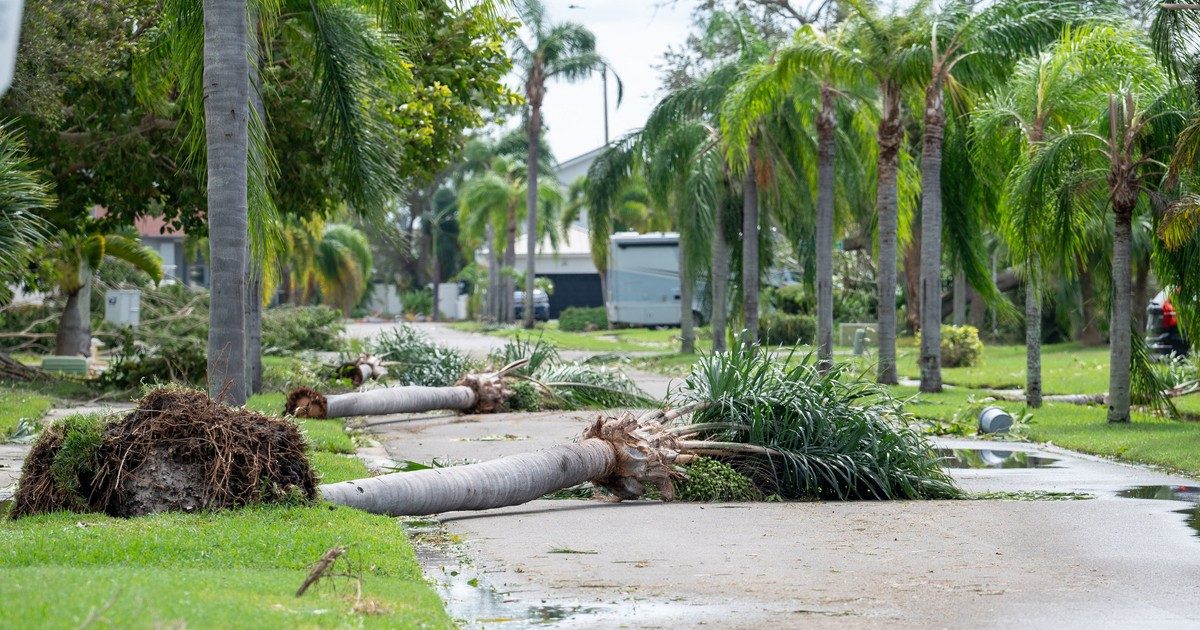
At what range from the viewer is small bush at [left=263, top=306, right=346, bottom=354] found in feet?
98.8

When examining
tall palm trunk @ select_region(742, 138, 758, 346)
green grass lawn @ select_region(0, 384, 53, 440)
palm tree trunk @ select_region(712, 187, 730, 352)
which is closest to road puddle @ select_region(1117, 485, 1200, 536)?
green grass lawn @ select_region(0, 384, 53, 440)

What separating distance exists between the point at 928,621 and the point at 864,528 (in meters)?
2.99

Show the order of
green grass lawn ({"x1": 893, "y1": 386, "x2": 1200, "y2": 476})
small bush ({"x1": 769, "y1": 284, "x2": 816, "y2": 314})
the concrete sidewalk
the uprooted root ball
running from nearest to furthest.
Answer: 1. the concrete sidewalk
2. the uprooted root ball
3. green grass lawn ({"x1": 893, "y1": 386, "x2": 1200, "y2": 476})
4. small bush ({"x1": 769, "y1": 284, "x2": 816, "y2": 314})

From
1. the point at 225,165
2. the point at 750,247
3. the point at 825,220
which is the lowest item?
the point at 225,165

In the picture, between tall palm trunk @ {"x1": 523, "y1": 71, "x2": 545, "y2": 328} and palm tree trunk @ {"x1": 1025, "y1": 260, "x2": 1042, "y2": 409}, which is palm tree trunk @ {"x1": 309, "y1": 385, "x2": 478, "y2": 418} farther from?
tall palm trunk @ {"x1": 523, "y1": 71, "x2": 545, "y2": 328}

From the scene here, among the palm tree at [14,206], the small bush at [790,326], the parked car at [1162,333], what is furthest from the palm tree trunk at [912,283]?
the palm tree at [14,206]

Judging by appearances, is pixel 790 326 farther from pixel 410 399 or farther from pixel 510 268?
pixel 410 399

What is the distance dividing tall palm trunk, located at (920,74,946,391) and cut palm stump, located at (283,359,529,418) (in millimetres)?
6475

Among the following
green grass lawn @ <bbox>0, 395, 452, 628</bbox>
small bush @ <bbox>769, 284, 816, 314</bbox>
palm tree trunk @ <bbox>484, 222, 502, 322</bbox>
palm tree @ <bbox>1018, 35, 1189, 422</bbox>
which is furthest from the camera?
palm tree trunk @ <bbox>484, 222, 502, 322</bbox>

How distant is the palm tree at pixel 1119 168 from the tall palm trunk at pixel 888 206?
4620 mm

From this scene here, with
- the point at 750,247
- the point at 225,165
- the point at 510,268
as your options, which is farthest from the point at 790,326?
the point at 225,165

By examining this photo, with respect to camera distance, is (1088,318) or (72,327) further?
(1088,318)

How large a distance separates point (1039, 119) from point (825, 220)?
5.69m

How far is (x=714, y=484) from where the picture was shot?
11273 mm
